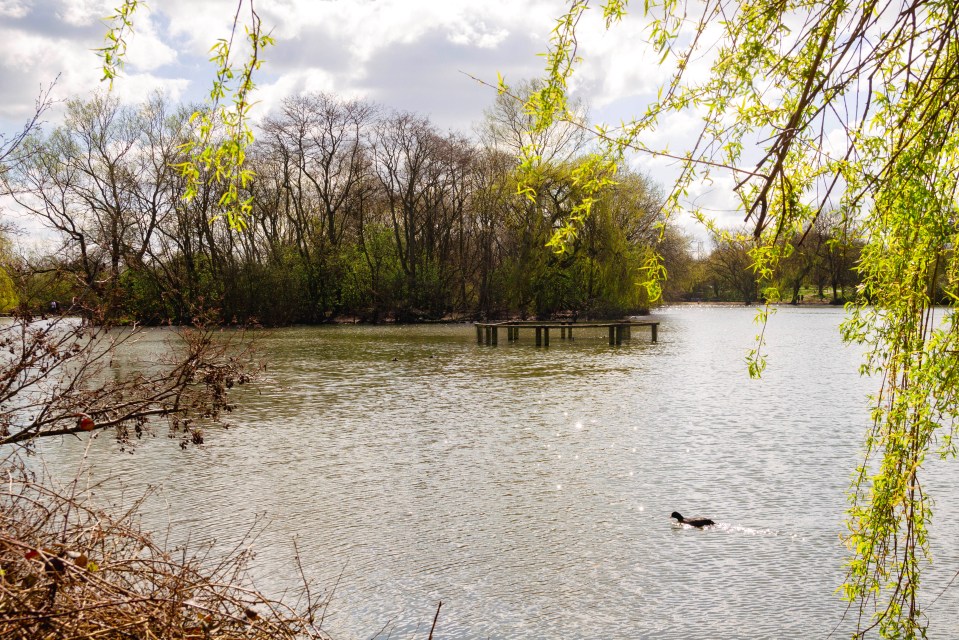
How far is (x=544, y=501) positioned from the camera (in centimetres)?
678

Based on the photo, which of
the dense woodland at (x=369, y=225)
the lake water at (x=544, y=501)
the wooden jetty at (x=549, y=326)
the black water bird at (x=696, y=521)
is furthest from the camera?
the dense woodland at (x=369, y=225)

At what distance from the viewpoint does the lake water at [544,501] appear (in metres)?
4.68

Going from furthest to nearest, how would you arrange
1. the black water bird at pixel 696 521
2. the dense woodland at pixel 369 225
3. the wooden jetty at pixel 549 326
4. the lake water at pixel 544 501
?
the dense woodland at pixel 369 225 < the wooden jetty at pixel 549 326 < the black water bird at pixel 696 521 < the lake water at pixel 544 501

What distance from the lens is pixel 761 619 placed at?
Answer: 14.7 ft

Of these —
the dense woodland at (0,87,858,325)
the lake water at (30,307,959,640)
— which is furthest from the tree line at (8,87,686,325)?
the lake water at (30,307,959,640)

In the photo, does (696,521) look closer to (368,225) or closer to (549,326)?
(549,326)

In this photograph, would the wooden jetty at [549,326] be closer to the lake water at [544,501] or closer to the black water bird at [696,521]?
the lake water at [544,501]

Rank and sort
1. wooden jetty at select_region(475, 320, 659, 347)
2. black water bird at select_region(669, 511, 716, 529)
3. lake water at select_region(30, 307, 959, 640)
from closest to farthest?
lake water at select_region(30, 307, 959, 640), black water bird at select_region(669, 511, 716, 529), wooden jetty at select_region(475, 320, 659, 347)

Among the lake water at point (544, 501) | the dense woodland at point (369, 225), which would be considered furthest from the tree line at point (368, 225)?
the lake water at point (544, 501)

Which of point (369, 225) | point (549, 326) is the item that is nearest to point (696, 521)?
point (549, 326)

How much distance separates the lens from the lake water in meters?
4.68

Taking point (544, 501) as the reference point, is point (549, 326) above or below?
above

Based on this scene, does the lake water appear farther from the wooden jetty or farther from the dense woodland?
the dense woodland

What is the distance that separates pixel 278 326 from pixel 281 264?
2.77m
